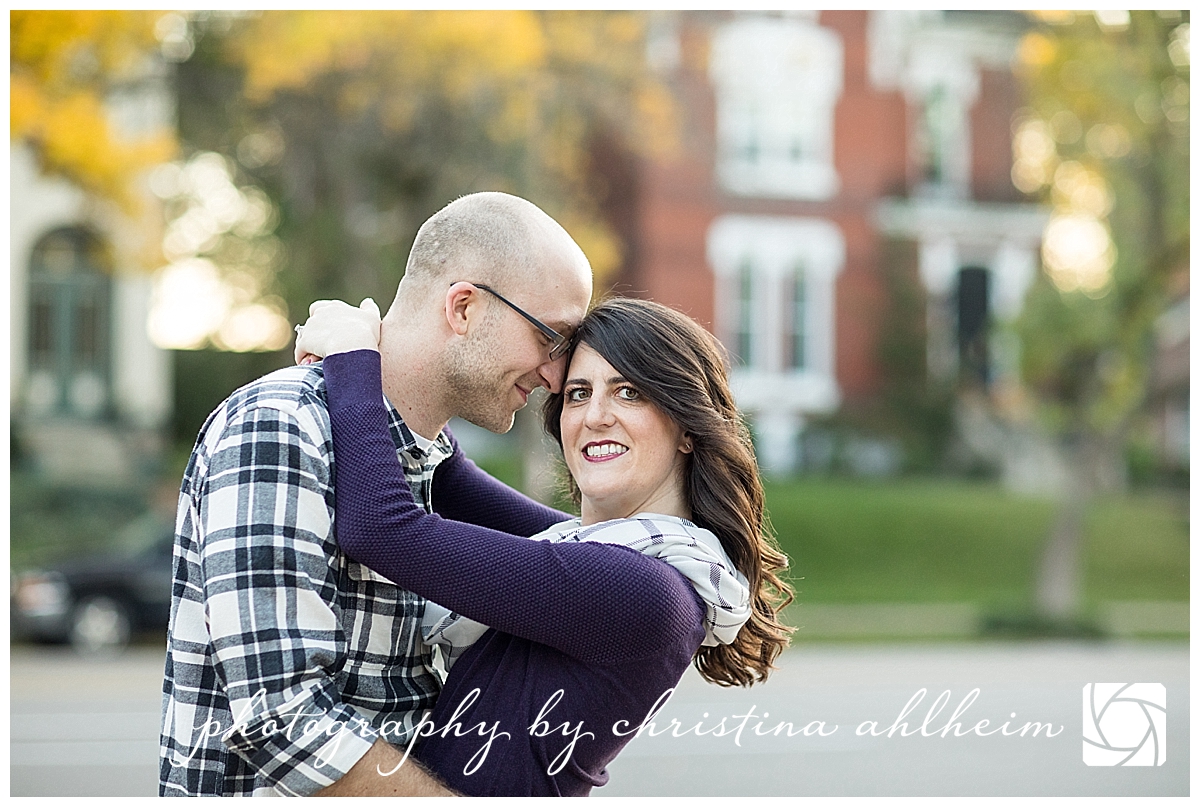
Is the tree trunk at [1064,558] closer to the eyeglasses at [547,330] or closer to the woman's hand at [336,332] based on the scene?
the eyeglasses at [547,330]

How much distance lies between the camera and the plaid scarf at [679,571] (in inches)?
102

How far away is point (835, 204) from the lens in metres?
22.7

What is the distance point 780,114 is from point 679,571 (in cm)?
2044

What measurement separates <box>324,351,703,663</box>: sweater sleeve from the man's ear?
309 millimetres

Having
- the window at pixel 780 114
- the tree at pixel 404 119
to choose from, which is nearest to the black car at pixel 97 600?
the tree at pixel 404 119

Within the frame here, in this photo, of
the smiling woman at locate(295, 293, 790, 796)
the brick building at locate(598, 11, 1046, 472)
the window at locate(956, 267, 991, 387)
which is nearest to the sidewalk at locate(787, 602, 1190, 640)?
→ the brick building at locate(598, 11, 1046, 472)

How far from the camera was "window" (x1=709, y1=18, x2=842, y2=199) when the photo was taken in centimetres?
2142

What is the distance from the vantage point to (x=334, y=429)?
2441mm

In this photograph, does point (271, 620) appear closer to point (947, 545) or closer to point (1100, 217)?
point (1100, 217)

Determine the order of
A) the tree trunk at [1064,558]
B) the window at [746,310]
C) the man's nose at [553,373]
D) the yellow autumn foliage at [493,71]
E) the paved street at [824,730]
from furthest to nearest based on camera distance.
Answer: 1. the window at [746,310]
2. the tree trunk at [1064,558]
3. the yellow autumn foliage at [493,71]
4. the paved street at [824,730]
5. the man's nose at [553,373]

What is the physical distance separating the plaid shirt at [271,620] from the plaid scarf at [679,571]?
14 cm

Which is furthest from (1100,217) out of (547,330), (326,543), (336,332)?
(326,543)

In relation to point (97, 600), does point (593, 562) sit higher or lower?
higher

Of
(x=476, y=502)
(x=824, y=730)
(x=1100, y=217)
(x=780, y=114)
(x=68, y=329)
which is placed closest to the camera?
(x=476, y=502)
